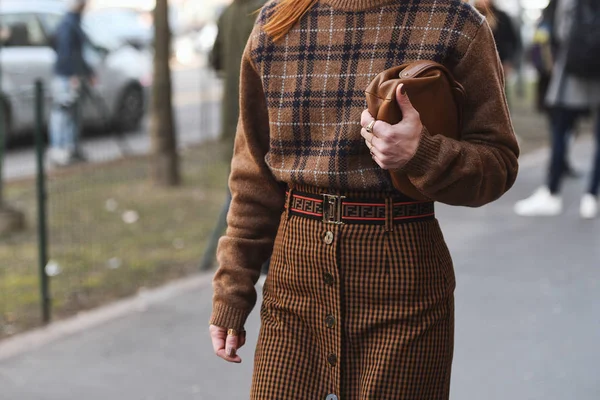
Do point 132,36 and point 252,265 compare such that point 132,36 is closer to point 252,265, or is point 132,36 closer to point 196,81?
point 196,81

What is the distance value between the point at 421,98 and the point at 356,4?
13.0 inches

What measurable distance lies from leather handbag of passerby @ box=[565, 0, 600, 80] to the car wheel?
7737 mm

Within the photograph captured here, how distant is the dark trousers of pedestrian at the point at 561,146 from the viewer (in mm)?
7457

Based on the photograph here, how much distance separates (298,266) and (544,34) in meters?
7.25

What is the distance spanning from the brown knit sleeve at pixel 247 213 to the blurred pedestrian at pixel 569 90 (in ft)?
16.7

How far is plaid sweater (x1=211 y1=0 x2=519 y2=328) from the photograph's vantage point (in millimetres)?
2154

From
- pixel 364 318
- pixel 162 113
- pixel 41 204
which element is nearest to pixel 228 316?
pixel 364 318

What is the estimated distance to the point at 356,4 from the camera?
2258 millimetres

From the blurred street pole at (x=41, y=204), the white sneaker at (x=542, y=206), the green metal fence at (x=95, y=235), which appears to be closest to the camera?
the blurred street pole at (x=41, y=204)

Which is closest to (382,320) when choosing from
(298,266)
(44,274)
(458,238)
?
(298,266)

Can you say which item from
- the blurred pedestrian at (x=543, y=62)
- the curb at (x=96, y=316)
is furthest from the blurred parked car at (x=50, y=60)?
the curb at (x=96, y=316)

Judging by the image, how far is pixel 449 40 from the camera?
217cm

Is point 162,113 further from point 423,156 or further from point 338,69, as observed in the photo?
point 423,156

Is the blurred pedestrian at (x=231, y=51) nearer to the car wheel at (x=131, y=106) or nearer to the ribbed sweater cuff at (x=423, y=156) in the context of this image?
the ribbed sweater cuff at (x=423, y=156)
